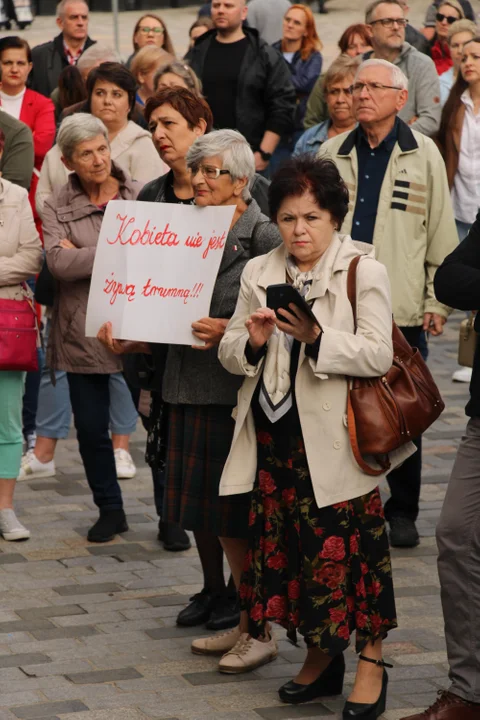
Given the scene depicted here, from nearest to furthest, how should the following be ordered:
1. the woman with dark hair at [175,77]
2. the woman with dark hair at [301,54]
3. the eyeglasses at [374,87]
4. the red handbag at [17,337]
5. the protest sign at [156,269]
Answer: the protest sign at [156,269] → the eyeglasses at [374,87] → the red handbag at [17,337] → the woman with dark hair at [175,77] → the woman with dark hair at [301,54]

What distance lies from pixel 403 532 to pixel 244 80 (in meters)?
4.84

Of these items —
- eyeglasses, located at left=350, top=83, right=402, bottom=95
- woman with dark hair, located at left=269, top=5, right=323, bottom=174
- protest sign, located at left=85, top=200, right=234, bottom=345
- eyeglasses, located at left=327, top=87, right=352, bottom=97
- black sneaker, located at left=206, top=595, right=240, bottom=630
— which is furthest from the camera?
woman with dark hair, located at left=269, top=5, right=323, bottom=174

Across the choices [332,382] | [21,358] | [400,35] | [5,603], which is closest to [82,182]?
[21,358]

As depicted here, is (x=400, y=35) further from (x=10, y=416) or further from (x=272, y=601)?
(x=272, y=601)

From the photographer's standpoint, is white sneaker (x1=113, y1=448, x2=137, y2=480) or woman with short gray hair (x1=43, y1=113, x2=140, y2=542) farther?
white sneaker (x1=113, y1=448, x2=137, y2=480)

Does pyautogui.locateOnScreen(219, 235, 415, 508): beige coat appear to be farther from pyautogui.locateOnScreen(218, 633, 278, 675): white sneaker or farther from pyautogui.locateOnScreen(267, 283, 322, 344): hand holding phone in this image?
pyautogui.locateOnScreen(218, 633, 278, 675): white sneaker

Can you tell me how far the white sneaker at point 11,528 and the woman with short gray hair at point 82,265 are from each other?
33cm

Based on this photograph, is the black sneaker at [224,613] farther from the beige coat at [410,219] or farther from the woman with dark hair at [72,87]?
the woman with dark hair at [72,87]

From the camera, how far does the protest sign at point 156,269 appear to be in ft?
17.0

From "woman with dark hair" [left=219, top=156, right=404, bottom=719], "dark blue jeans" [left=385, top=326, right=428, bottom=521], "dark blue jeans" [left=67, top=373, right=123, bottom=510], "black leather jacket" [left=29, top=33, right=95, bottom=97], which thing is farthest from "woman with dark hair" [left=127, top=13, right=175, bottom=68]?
"woman with dark hair" [left=219, top=156, right=404, bottom=719]

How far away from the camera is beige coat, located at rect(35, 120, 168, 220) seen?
7.30 metres

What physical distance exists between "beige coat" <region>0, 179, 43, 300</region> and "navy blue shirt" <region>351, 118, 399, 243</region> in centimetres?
151

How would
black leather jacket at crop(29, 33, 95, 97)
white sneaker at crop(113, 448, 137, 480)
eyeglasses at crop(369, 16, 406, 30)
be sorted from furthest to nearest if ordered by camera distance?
black leather jacket at crop(29, 33, 95, 97) → eyeglasses at crop(369, 16, 406, 30) → white sneaker at crop(113, 448, 137, 480)

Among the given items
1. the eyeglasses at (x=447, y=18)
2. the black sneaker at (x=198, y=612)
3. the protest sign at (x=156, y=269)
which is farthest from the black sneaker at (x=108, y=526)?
the eyeglasses at (x=447, y=18)
